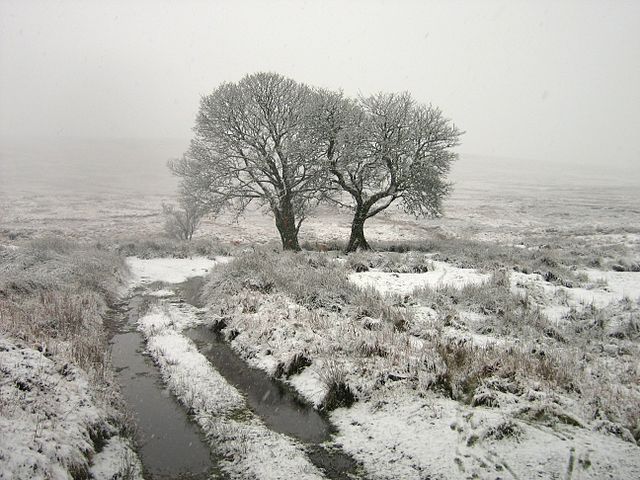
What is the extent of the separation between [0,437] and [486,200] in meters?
63.8

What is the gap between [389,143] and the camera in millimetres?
21172

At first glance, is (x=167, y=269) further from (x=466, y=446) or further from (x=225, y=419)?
(x=466, y=446)

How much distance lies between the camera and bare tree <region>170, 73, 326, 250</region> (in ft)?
67.6

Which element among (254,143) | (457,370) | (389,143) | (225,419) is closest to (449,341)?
(457,370)

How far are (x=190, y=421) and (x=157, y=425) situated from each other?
0.47m

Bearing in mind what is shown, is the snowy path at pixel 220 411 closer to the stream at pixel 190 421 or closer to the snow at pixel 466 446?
the stream at pixel 190 421

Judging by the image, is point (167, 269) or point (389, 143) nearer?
point (167, 269)

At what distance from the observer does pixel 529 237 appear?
109 feet

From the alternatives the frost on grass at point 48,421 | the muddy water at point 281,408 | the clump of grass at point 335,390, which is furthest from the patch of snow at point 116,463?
the clump of grass at point 335,390

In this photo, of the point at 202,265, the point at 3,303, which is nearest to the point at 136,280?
the point at 202,265

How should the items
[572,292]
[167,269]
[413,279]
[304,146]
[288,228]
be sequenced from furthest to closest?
[288,228], [304,146], [167,269], [413,279], [572,292]

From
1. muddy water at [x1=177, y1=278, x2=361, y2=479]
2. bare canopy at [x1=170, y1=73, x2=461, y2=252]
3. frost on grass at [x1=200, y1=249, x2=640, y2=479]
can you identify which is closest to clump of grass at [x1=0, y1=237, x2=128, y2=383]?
muddy water at [x1=177, y1=278, x2=361, y2=479]

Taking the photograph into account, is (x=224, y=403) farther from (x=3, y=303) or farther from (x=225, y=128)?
(x=225, y=128)

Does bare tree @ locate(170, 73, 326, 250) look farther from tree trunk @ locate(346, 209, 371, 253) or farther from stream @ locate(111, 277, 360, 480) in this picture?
stream @ locate(111, 277, 360, 480)
